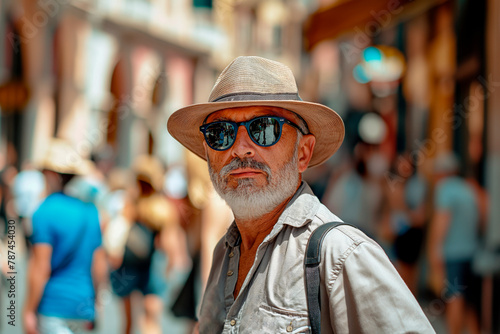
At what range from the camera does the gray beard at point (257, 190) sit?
192cm

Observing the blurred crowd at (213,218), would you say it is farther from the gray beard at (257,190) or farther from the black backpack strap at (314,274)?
the black backpack strap at (314,274)

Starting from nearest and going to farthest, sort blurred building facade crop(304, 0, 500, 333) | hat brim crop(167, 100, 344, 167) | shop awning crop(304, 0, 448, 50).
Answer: hat brim crop(167, 100, 344, 167), blurred building facade crop(304, 0, 500, 333), shop awning crop(304, 0, 448, 50)

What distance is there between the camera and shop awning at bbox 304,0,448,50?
7422mm

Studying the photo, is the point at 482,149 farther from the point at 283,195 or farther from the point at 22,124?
the point at 22,124

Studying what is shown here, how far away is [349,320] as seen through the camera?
1.54 metres

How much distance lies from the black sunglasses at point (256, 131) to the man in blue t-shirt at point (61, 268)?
2.42m

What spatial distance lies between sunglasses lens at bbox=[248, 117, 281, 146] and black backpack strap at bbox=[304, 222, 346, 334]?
0.38 meters

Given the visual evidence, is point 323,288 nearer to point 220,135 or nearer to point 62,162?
point 220,135

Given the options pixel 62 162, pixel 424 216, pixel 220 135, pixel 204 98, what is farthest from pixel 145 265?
pixel 204 98

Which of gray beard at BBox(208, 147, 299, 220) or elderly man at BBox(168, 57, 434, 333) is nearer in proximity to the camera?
elderly man at BBox(168, 57, 434, 333)

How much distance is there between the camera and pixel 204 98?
35.2ft

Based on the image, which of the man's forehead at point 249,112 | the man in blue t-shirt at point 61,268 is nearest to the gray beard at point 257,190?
the man's forehead at point 249,112

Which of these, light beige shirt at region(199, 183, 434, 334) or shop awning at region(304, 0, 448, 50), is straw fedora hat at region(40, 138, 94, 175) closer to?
light beige shirt at region(199, 183, 434, 334)

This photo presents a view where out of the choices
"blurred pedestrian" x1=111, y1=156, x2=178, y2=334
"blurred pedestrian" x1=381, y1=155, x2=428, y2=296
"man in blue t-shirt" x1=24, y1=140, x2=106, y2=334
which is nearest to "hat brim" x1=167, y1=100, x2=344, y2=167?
"man in blue t-shirt" x1=24, y1=140, x2=106, y2=334
